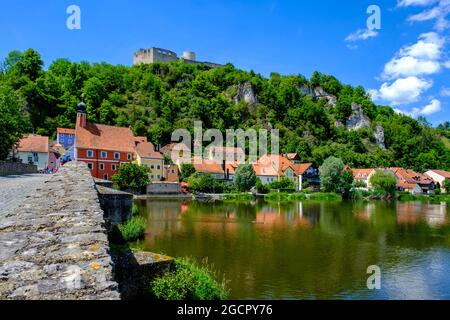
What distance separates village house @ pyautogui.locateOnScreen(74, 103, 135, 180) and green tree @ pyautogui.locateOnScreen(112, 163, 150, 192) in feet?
13.8

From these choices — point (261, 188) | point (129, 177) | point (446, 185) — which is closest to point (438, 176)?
point (446, 185)

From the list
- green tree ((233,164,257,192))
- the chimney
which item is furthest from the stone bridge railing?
green tree ((233,164,257,192))

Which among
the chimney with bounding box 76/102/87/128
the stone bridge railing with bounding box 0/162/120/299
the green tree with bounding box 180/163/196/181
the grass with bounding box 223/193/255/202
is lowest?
the grass with bounding box 223/193/255/202

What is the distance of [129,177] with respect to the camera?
69125 millimetres

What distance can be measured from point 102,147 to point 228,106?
2735 inches

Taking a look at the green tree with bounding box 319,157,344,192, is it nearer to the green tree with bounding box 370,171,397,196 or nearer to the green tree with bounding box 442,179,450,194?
the green tree with bounding box 370,171,397,196

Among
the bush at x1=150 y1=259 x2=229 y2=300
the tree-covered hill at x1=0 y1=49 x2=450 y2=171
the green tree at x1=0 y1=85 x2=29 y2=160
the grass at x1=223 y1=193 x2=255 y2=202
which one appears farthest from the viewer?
the tree-covered hill at x1=0 y1=49 x2=450 y2=171

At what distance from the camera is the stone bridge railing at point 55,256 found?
12.0ft

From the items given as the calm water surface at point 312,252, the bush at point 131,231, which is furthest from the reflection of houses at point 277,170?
the bush at point 131,231

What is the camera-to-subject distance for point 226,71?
16050 cm

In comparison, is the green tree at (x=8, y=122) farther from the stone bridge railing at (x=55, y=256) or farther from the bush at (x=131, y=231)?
the stone bridge railing at (x=55, y=256)

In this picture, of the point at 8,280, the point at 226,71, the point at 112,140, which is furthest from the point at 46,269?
the point at 226,71

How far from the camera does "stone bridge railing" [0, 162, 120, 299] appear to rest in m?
3.66

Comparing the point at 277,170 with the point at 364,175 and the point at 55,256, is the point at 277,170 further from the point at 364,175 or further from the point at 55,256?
the point at 55,256
